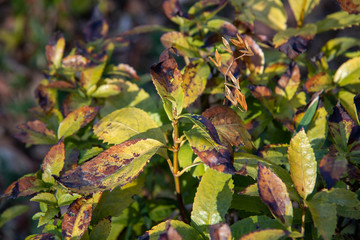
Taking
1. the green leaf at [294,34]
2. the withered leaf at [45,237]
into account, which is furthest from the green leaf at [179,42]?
the withered leaf at [45,237]

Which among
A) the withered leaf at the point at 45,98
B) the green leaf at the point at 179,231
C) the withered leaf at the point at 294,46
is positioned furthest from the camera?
the withered leaf at the point at 45,98

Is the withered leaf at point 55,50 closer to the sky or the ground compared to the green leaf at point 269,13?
closer to the ground

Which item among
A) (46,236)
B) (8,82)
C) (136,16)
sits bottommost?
(8,82)

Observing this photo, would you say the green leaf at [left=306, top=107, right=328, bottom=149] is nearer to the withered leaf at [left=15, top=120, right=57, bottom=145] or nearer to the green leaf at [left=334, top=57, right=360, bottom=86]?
the green leaf at [left=334, top=57, right=360, bottom=86]

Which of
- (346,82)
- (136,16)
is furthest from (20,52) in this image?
(346,82)

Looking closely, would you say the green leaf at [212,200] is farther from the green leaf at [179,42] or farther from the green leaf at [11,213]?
the green leaf at [11,213]

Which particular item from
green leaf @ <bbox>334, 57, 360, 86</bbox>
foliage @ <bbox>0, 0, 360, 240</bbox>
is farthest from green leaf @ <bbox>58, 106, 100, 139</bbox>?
green leaf @ <bbox>334, 57, 360, 86</bbox>

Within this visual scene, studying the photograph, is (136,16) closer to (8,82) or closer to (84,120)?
(8,82)
